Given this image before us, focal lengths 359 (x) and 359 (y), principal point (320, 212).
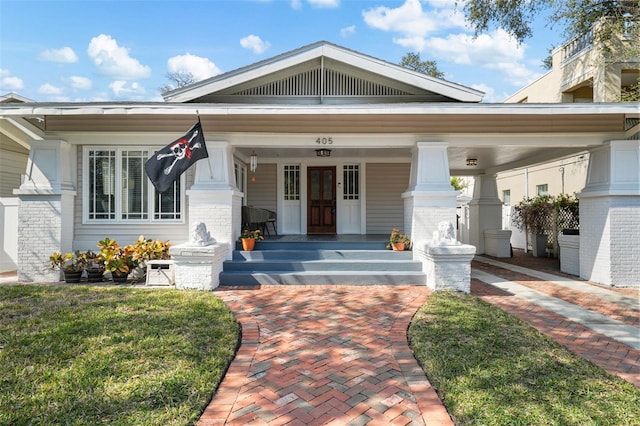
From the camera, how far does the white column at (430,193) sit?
7098mm

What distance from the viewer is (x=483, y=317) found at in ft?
15.3

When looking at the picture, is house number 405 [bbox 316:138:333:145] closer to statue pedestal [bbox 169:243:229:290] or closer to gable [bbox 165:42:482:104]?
gable [bbox 165:42:482:104]

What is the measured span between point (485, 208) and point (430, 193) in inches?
240

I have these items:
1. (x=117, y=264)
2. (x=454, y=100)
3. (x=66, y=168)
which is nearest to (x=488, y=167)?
(x=454, y=100)

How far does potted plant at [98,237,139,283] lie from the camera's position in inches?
262

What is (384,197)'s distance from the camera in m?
10.3

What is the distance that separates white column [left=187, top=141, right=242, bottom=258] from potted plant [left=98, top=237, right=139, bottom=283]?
1.26m

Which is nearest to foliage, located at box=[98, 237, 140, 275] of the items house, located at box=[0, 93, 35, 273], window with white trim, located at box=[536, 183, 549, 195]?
house, located at box=[0, 93, 35, 273]

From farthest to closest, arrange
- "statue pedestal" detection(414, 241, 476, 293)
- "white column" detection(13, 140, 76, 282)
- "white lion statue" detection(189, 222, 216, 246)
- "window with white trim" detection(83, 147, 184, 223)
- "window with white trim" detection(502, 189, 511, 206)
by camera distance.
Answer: "window with white trim" detection(502, 189, 511, 206)
"window with white trim" detection(83, 147, 184, 223)
"white column" detection(13, 140, 76, 282)
"white lion statue" detection(189, 222, 216, 246)
"statue pedestal" detection(414, 241, 476, 293)

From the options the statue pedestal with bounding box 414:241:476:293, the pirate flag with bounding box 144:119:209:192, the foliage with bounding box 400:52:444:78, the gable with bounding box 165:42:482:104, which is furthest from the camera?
the foliage with bounding box 400:52:444:78

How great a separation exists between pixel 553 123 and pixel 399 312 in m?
5.22

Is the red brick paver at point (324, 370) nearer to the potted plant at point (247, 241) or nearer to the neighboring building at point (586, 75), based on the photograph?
the potted plant at point (247, 241)

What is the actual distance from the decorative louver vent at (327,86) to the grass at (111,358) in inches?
196

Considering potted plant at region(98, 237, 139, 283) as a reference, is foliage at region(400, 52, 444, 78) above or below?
above
